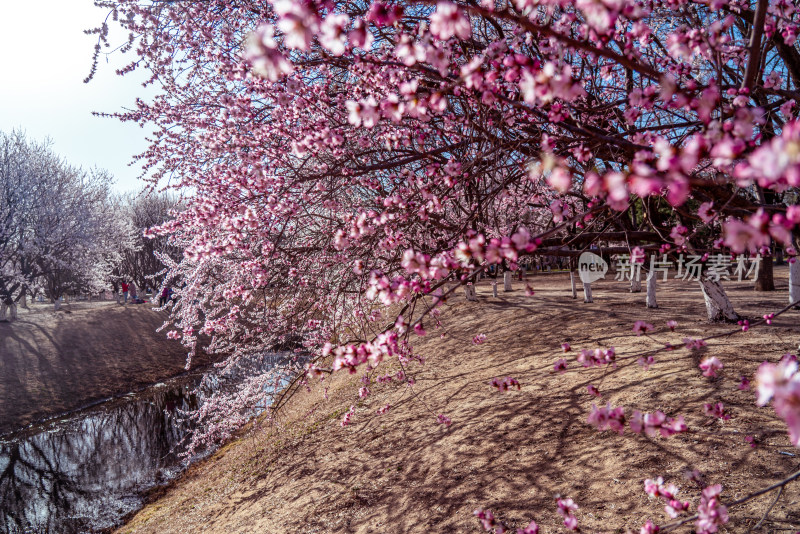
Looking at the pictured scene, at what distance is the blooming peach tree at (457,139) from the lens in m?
1.47

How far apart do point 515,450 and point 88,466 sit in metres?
11.6

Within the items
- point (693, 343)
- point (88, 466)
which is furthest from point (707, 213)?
point (88, 466)

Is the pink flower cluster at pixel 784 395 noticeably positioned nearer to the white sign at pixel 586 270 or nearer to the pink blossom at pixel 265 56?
the pink blossom at pixel 265 56

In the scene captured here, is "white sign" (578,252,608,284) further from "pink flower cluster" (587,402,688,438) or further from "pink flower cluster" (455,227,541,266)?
"pink flower cluster" (455,227,541,266)

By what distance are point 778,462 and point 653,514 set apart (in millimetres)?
1297

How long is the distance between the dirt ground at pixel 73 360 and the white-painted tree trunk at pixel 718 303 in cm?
1924

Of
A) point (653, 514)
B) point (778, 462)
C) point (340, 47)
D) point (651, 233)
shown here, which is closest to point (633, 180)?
point (340, 47)

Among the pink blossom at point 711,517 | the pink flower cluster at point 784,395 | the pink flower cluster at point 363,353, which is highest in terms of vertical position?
the pink flower cluster at point 784,395

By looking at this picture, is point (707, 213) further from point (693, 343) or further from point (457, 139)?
point (457, 139)

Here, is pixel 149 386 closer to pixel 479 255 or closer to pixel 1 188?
pixel 1 188

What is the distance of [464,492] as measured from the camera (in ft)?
17.2

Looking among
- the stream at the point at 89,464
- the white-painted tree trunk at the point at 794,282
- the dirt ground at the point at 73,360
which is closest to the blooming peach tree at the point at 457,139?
the white-painted tree trunk at the point at 794,282

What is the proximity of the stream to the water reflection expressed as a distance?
0.05ft

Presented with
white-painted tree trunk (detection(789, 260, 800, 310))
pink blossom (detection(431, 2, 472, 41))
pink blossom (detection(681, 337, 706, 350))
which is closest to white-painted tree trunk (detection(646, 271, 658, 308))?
white-painted tree trunk (detection(789, 260, 800, 310))
